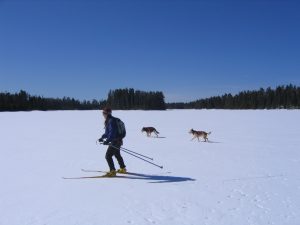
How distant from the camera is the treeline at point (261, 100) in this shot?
102 metres

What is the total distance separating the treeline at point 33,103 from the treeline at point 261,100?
41.8m

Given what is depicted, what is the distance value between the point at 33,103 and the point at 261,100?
70078 millimetres

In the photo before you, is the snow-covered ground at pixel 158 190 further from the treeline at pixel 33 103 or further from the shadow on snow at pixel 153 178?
the treeline at pixel 33 103

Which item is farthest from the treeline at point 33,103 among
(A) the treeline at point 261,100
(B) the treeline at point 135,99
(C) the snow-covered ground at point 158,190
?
(C) the snow-covered ground at point 158,190

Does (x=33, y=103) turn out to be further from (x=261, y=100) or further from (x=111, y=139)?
(x=111, y=139)

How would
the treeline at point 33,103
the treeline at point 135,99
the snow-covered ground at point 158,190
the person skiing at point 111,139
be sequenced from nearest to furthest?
the snow-covered ground at point 158,190 < the person skiing at point 111,139 < the treeline at point 33,103 < the treeline at point 135,99

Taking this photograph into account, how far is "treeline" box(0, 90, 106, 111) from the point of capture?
9650 cm

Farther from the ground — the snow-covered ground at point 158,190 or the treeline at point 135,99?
the treeline at point 135,99

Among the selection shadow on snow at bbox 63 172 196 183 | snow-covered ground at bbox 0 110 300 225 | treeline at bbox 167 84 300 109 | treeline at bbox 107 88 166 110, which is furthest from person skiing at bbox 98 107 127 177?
treeline at bbox 107 88 166 110

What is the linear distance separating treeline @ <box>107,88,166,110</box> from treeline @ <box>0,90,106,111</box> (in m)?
14.4

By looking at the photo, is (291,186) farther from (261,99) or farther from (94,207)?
(261,99)

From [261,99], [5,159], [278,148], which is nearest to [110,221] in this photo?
[5,159]

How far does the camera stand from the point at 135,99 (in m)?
113

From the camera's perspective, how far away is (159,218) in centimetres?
677
